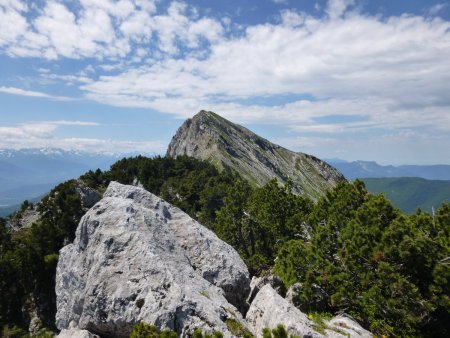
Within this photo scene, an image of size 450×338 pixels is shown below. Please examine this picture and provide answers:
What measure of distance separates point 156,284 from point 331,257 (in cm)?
1300

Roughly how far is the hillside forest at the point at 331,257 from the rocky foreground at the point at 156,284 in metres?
2.90

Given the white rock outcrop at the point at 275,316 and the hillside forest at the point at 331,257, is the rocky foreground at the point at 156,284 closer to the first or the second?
the white rock outcrop at the point at 275,316

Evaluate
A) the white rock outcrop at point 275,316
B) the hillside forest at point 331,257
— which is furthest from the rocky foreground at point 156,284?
the hillside forest at point 331,257

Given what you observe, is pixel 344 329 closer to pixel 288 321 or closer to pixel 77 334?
pixel 288 321

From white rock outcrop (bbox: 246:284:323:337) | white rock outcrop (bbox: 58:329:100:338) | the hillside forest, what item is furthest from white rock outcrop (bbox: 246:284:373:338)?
white rock outcrop (bbox: 58:329:100:338)

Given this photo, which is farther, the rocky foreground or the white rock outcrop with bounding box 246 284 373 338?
the rocky foreground

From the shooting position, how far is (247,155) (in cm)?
14650

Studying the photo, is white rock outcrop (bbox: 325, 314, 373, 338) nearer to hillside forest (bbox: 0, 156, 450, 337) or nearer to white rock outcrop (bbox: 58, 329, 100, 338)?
hillside forest (bbox: 0, 156, 450, 337)

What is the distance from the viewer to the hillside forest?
1905 centimetres

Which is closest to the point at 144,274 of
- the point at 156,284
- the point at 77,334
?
the point at 156,284

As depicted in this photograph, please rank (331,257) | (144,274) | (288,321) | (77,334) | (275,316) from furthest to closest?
(331,257)
(144,274)
(77,334)
(275,316)
(288,321)

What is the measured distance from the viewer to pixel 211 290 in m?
17.6

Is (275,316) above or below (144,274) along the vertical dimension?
below

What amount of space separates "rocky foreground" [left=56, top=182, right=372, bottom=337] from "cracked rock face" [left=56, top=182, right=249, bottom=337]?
0.04 metres
